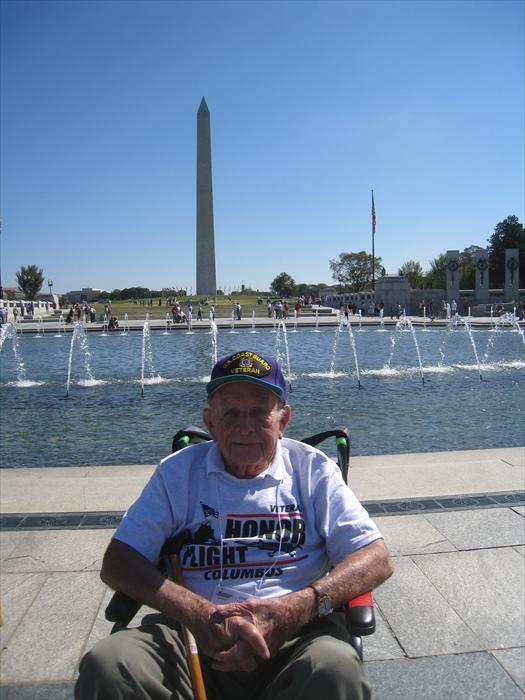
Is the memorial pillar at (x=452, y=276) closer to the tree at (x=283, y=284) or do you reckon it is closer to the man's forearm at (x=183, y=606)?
the man's forearm at (x=183, y=606)

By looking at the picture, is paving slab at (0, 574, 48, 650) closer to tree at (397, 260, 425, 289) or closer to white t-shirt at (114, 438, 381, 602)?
white t-shirt at (114, 438, 381, 602)

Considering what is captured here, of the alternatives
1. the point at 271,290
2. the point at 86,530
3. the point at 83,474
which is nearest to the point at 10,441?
the point at 83,474

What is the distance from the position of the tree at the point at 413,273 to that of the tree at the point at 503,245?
14371 mm

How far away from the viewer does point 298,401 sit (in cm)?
1139

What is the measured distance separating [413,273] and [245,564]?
9767 cm

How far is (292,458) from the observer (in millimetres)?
2396

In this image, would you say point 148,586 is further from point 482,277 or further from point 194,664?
point 482,277

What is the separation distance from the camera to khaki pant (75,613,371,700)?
176 centimetres

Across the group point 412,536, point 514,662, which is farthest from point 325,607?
point 412,536

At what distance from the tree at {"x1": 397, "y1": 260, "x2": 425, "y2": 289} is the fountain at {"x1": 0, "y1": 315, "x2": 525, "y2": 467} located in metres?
74.0

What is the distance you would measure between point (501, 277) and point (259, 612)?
79.7 meters

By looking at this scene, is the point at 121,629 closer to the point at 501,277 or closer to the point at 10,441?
the point at 10,441

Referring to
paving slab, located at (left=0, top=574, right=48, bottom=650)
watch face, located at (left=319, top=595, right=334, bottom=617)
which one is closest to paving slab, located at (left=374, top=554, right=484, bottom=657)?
watch face, located at (left=319, top=595, right=334, bottom=617)

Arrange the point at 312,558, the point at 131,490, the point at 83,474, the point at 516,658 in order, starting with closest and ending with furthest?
the point at 312,558, the point at 516,658, the point at 131,490, the point at 83,474
